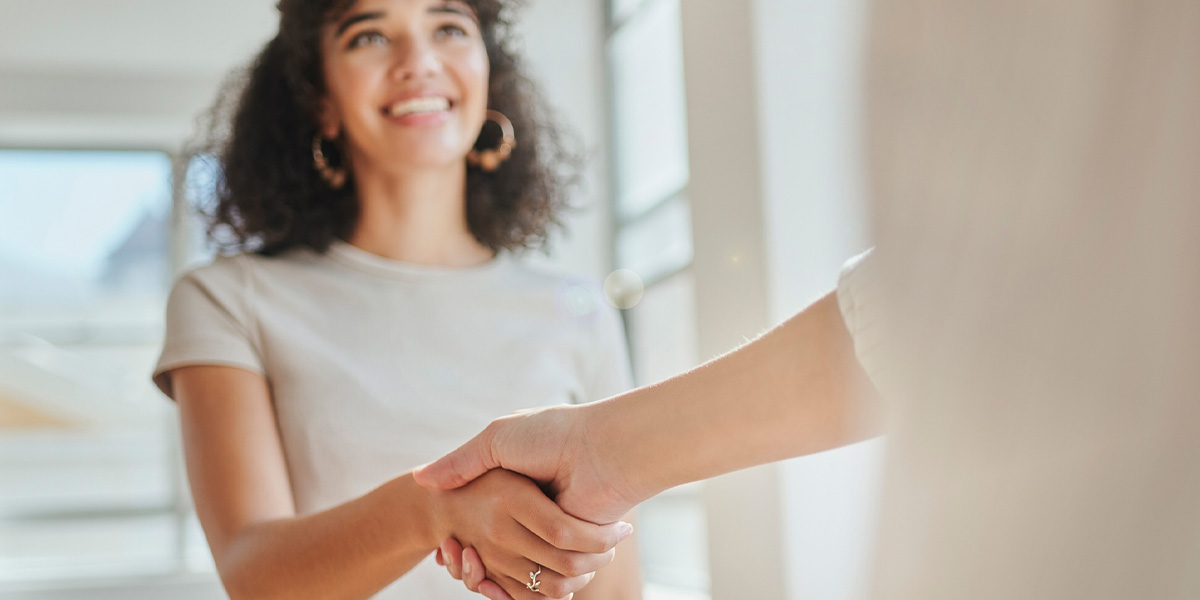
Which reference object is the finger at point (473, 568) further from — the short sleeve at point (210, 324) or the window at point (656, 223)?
the window at point (656, 223)

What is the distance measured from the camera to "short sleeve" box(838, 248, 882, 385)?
472 millimetres

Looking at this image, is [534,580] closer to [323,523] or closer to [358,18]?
[323,523]

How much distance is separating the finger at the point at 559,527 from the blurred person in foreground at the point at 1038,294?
38 centimetres

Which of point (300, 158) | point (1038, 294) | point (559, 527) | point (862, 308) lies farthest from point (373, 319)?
point (1038, 294)

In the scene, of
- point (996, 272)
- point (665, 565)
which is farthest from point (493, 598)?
point (665, 565)

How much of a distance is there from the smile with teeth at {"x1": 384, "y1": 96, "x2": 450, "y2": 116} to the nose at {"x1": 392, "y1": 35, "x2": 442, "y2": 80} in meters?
0.03

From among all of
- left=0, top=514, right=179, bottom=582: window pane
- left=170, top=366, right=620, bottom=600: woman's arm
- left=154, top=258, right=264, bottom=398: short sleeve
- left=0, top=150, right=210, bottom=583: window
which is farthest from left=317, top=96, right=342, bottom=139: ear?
left=0, top=514, right=179, bottom=582: window pane

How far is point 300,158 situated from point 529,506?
660mm

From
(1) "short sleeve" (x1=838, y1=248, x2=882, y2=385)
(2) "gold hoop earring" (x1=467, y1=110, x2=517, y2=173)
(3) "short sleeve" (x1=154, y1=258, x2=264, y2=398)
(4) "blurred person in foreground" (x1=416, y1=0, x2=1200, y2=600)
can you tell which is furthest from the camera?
(2) "gold hoop earring" (x1=467, y1=110, x2=517, y2=173)

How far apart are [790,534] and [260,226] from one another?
0.72 metres

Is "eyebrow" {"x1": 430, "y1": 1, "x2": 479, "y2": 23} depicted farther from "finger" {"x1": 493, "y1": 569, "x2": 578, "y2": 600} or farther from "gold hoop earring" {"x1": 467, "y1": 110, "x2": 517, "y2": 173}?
"finger" {"x1": 493, "y1": 569, "x2": 578, "y2": 600}

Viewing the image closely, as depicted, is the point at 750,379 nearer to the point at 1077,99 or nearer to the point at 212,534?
the point at 1077,99

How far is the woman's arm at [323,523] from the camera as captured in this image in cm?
76

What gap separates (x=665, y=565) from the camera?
281cm
